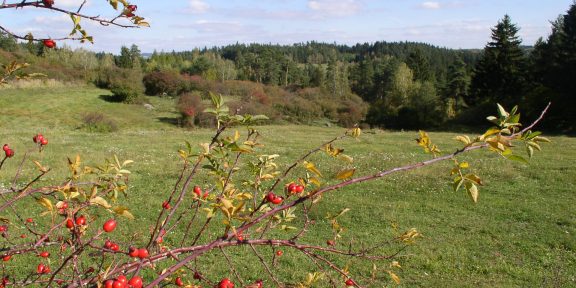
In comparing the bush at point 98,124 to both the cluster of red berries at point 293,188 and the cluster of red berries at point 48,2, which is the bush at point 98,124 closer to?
the cluster of red berries at point 48,2

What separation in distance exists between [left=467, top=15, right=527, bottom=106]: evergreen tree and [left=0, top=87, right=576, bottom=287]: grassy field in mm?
15567

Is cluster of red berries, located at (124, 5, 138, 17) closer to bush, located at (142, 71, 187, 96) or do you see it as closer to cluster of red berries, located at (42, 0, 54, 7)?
cluster of red berries, located at (42, 0, 54, 7)

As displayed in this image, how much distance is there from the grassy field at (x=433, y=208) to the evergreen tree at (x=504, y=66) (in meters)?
15.6

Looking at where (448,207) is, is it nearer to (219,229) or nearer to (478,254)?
(478,254)

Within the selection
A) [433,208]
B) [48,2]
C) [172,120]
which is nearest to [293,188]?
[48,2]

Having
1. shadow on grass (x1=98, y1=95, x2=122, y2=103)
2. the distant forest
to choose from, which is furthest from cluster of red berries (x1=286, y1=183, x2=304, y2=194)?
shadow on grass (x1=98, y1=95, x2=122, y2=103)

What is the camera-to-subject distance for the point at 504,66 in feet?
109

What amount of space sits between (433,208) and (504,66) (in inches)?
1124

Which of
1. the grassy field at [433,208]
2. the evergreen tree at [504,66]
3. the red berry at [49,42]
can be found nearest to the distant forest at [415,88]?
the evergreen tree at [504,66]

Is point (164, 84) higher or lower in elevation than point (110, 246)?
lower

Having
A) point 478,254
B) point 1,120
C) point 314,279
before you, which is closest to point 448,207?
point 478,254

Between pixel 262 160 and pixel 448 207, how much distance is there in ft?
26.5

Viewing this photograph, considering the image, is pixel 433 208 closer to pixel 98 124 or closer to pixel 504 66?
pixel 98 124

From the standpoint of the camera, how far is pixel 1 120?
26797mm
